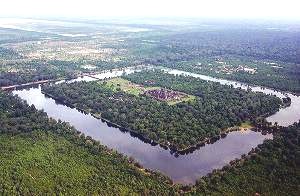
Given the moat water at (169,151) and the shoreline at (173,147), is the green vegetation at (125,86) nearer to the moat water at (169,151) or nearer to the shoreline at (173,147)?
the moat water at (169,151)

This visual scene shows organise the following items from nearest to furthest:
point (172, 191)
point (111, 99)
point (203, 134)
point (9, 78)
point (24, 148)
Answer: point (172, 191) → point (24, 148) → point (203, 134) → point (111, 99) → point (9, 78)

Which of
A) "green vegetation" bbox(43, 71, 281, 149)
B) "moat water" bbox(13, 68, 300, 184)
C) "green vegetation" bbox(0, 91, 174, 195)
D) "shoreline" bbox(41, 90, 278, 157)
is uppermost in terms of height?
"green vegetation" bbox(43, 71, 281, 149)

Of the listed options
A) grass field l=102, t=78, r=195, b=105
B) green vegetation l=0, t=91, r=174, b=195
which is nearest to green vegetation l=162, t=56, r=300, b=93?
grass field l=102, t=78, r=195, b=105

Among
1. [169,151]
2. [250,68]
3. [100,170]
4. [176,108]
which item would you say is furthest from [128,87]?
[250,68]

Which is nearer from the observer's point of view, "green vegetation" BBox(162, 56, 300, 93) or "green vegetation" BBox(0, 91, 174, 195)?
"green vegetation" BBox(0, 91, 174, 195)

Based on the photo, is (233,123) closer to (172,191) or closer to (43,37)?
(172,191)

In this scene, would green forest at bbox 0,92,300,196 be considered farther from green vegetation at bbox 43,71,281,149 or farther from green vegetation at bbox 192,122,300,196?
green vegetation at bbox 43,71,281,149

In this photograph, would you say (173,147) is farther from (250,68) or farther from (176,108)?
(250,68)

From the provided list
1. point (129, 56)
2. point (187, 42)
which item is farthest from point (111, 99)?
point (187, 42)
